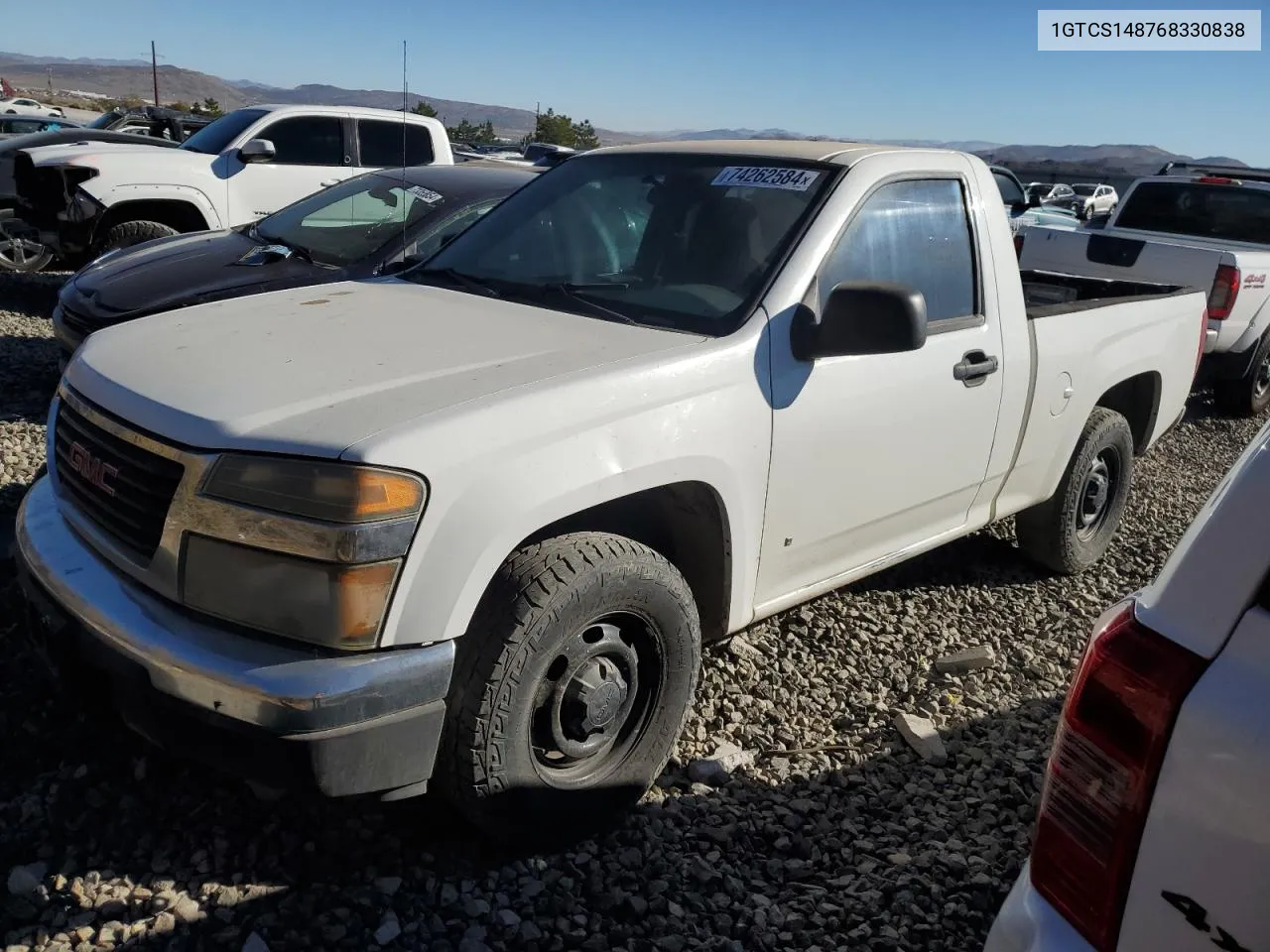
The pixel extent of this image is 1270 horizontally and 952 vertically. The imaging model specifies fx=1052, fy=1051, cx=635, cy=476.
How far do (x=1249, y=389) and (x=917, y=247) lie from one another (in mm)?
6666

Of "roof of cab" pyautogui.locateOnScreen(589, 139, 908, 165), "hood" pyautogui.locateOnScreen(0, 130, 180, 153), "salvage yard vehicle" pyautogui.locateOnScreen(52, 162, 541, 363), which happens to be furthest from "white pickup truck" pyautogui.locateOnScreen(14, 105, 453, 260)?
"roof of cab" pyautogui.locateOnScreen(589, 139, 908, 165)

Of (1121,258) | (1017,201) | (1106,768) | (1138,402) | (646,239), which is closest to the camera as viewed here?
(1106,768)

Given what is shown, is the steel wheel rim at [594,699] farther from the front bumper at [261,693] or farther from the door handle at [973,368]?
the door handle at [973,368]

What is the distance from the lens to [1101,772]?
1423 mm

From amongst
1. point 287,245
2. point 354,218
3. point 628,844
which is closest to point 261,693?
point 628,844

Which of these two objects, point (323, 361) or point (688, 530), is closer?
point (323, 361)

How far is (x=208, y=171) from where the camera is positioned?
28.6ft

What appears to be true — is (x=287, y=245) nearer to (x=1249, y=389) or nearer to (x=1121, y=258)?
(x=1121, y=258)

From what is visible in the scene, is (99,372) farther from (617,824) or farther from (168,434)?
(617,824)

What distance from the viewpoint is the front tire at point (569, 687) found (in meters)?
2.39

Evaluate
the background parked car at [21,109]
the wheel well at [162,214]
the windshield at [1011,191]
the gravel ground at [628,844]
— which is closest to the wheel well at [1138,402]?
the gravel ground at [628,844]

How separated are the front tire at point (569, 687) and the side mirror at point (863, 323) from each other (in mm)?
777

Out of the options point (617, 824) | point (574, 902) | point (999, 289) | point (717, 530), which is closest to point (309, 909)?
point (574, 902)

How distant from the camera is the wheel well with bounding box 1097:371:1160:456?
4.94 meters
